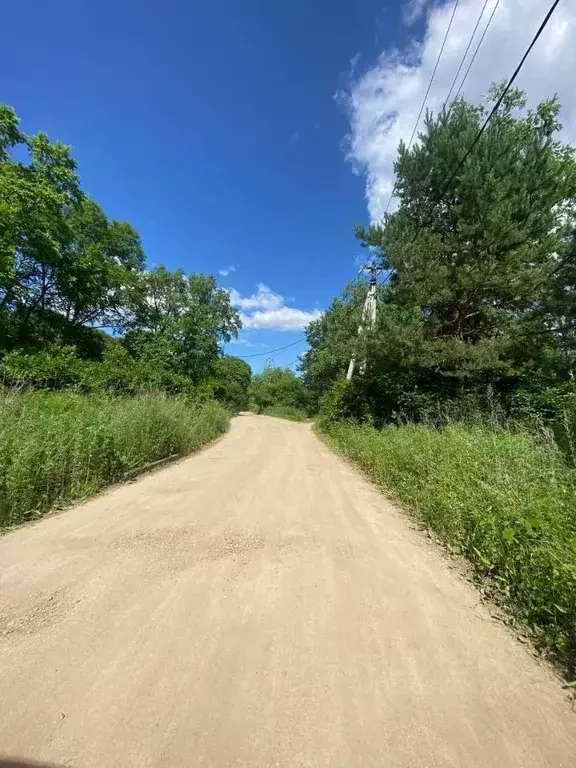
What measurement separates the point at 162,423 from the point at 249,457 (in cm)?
265

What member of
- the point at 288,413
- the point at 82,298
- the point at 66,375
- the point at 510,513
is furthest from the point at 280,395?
the point at 510,513

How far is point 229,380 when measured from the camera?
108 feet

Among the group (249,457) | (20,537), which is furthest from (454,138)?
(20,537)

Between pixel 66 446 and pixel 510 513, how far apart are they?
5629mm

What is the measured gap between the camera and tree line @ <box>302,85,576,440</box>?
10.4 meters

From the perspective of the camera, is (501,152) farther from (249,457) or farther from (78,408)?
(78,408)

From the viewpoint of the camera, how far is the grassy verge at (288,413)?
4096 centimetres

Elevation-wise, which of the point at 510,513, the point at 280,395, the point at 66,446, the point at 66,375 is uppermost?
the point at 280,395

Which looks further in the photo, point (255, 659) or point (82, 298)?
point (82, 298)

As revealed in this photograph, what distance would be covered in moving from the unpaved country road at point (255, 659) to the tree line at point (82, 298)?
32.1 feet

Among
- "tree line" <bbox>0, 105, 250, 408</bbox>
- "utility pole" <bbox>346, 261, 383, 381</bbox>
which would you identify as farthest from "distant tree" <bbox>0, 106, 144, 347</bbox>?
"utility pole" <bbox>346, 261, 383, 381</bbox>

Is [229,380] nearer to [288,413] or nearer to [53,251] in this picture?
[288,413]

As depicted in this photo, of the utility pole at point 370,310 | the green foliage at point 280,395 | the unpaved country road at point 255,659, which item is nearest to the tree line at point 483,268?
the utility pole at point 370,310

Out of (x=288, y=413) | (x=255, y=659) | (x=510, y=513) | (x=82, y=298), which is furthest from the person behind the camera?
(x=288, y=413)
